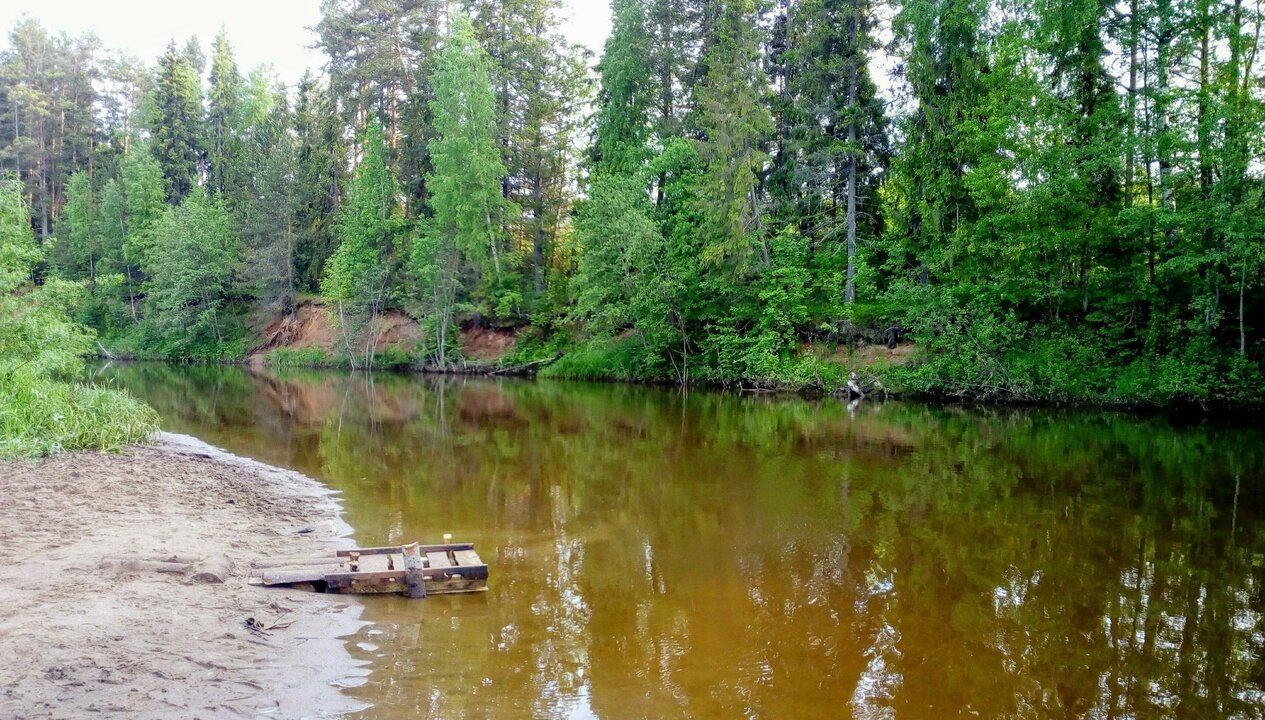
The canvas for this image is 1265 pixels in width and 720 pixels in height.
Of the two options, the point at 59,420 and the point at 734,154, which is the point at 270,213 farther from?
the point at 59,420

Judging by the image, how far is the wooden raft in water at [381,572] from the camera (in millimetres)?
6445

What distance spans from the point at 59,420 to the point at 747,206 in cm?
2314

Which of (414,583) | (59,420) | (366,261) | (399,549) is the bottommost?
(414,583)

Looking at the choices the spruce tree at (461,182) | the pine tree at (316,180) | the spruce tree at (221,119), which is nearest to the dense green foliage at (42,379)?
the spruce tree at (461,182)

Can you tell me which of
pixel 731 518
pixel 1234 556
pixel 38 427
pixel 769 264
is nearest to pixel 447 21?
pixel 769 264

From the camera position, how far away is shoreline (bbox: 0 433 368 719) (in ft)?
14.2

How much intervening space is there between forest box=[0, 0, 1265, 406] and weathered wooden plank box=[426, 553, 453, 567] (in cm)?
1261

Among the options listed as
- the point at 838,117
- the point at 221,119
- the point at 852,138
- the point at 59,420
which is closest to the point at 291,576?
the point at 59,420

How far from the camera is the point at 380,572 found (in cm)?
650

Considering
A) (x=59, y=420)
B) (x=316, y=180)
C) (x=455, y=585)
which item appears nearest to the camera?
(x=455, y=585)

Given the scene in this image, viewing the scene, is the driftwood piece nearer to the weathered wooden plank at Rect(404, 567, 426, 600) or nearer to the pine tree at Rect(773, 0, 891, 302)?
the weathered wooden plank at Rect(404, 567, 426, 600)

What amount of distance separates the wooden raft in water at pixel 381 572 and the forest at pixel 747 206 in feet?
39.4

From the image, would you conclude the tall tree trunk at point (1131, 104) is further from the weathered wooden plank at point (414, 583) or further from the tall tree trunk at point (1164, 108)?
the weathered wooden plank at point (414, 583)

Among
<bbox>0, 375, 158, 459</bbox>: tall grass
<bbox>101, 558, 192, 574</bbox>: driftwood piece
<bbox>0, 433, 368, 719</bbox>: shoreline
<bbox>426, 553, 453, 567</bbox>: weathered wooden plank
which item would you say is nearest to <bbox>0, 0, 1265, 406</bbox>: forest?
<bbox>0, 375, 158, 459</bbox>: tall grass
